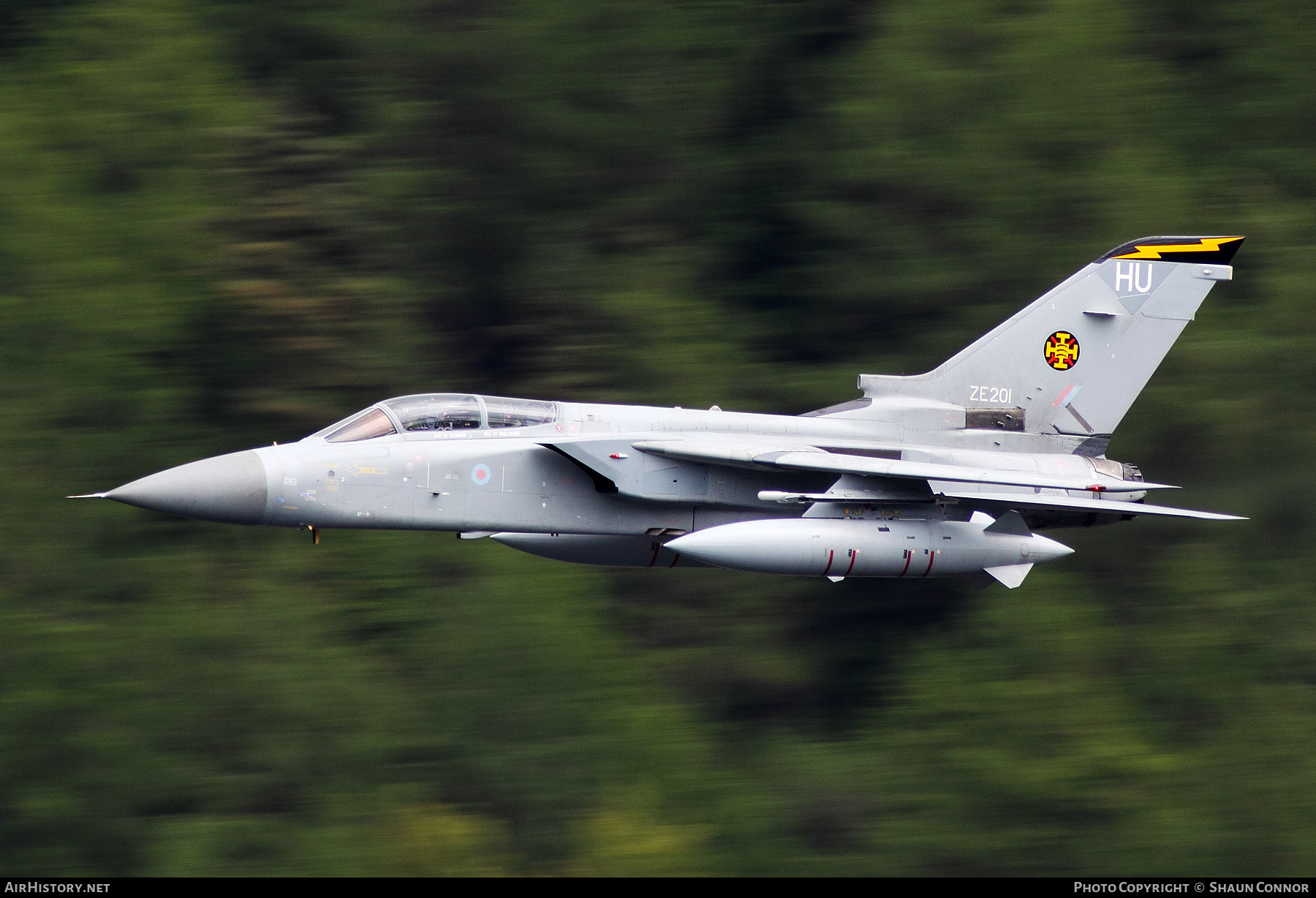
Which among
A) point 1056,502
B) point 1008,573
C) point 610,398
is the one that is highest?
point 610,398

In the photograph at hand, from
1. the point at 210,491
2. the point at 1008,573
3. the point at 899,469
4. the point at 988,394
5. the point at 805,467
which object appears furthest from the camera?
the point at 988,394

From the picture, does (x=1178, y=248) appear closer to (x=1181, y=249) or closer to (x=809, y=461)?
(x=1181, y=249)

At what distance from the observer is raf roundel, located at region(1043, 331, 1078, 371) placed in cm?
1298

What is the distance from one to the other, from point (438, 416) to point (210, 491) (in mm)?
1788

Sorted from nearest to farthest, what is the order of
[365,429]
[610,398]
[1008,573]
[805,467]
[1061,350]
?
1. [365,429]
2. [805,467]
3. [1008,573]
4. [1061,350]
5. [610,398]

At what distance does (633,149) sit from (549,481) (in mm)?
8284

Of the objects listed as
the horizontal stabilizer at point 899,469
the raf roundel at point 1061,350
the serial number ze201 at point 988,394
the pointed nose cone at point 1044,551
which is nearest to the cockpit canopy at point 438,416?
the horizontal stabilizer at point 899,469

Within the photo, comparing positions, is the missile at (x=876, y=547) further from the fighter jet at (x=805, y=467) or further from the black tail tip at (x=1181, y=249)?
the black tail tip at (x=1181, y=249)

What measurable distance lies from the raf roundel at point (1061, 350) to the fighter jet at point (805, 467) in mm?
14

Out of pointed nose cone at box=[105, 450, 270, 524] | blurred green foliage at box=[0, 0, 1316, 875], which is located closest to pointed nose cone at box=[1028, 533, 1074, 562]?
blurred green foliage at box=[0, 0, 1316, 875]

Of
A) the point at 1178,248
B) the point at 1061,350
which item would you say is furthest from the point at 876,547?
the point at 1178,248

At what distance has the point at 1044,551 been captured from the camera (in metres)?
12.1
